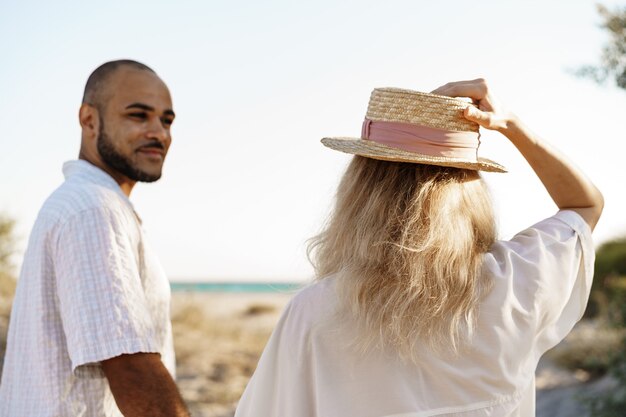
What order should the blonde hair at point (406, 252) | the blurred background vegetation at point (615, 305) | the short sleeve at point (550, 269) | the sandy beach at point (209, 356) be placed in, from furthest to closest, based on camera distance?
the sandy beach at point (209, 356) → the blurred background vegetation at point (615, 305) → the short sleeve at point (550, 269) → the blonde hair at point (406, 252)

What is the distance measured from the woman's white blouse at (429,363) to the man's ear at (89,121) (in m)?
1.14

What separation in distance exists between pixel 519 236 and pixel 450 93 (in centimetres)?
42

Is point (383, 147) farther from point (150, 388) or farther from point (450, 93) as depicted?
point (150, 388)

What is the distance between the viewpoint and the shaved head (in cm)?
274

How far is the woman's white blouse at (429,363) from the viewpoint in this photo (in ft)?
6.20

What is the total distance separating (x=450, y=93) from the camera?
2105 millimetres

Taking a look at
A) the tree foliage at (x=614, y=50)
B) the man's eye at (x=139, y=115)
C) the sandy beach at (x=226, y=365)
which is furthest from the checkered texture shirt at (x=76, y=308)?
the sandy beach at (x=226, y=365)

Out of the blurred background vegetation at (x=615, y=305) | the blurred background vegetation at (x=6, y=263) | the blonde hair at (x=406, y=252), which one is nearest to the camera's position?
the blonde hair at (x=406, y=252)

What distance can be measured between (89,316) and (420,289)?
936mm

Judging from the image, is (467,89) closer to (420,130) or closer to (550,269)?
(420,130)

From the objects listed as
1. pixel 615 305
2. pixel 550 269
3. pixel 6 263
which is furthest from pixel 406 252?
pixel 6 263

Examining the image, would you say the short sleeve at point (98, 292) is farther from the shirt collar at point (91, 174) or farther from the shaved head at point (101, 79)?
the shaved head at point (101, 79)

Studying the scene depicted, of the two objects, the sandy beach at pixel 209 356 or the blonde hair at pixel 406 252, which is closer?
the blonde hair at pixel 406 252

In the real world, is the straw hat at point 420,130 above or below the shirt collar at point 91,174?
above
